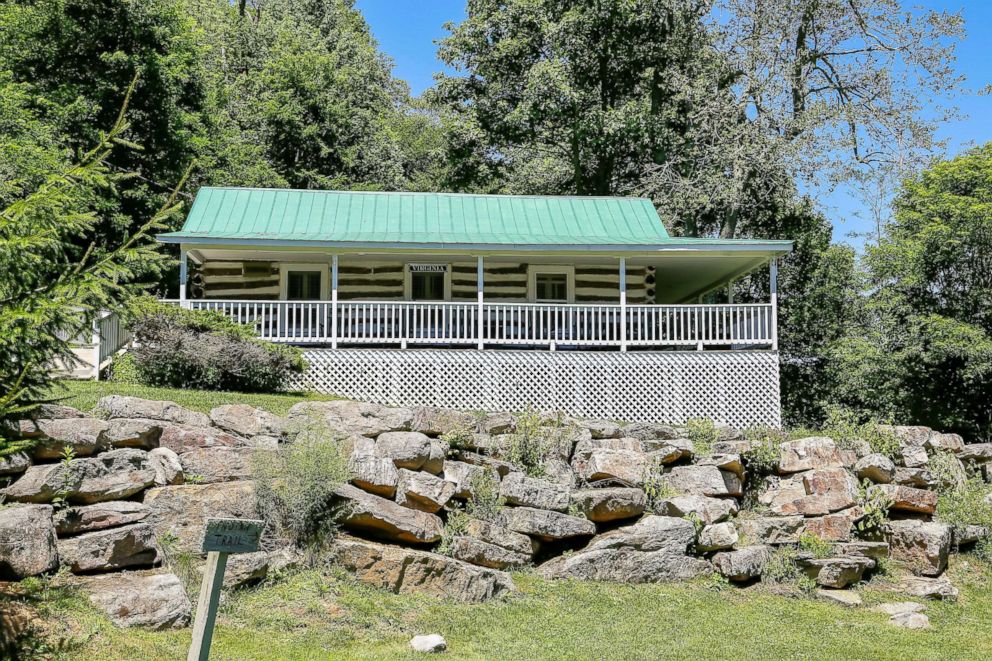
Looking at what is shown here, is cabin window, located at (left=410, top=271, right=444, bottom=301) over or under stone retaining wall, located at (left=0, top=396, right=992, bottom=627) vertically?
over

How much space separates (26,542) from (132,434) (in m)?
2.73

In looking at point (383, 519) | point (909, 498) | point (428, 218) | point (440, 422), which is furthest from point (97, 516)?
point (428, 218)

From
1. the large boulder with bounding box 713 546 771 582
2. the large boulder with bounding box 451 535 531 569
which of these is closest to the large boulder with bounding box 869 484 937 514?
the large boulder with bounding box 713 546 771 582

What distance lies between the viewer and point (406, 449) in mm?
12461

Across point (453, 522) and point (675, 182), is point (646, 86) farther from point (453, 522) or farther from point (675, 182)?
point (453, 522)

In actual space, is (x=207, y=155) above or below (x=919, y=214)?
above

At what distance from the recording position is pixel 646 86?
109 ft

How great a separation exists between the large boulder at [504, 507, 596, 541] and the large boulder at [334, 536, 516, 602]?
4.33 ft

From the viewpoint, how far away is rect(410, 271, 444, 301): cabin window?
23609 mm

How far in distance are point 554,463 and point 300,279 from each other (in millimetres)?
11397

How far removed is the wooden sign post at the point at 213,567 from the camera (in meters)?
6.23

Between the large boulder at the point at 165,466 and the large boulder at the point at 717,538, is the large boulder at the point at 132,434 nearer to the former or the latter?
the large boulder at the point at 165,466

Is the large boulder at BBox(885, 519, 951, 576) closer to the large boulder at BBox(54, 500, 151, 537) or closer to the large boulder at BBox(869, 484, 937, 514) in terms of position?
the large boulder at BBox(869, 484, 937, 514)

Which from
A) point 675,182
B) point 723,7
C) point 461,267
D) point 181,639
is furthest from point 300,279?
point 723,7
